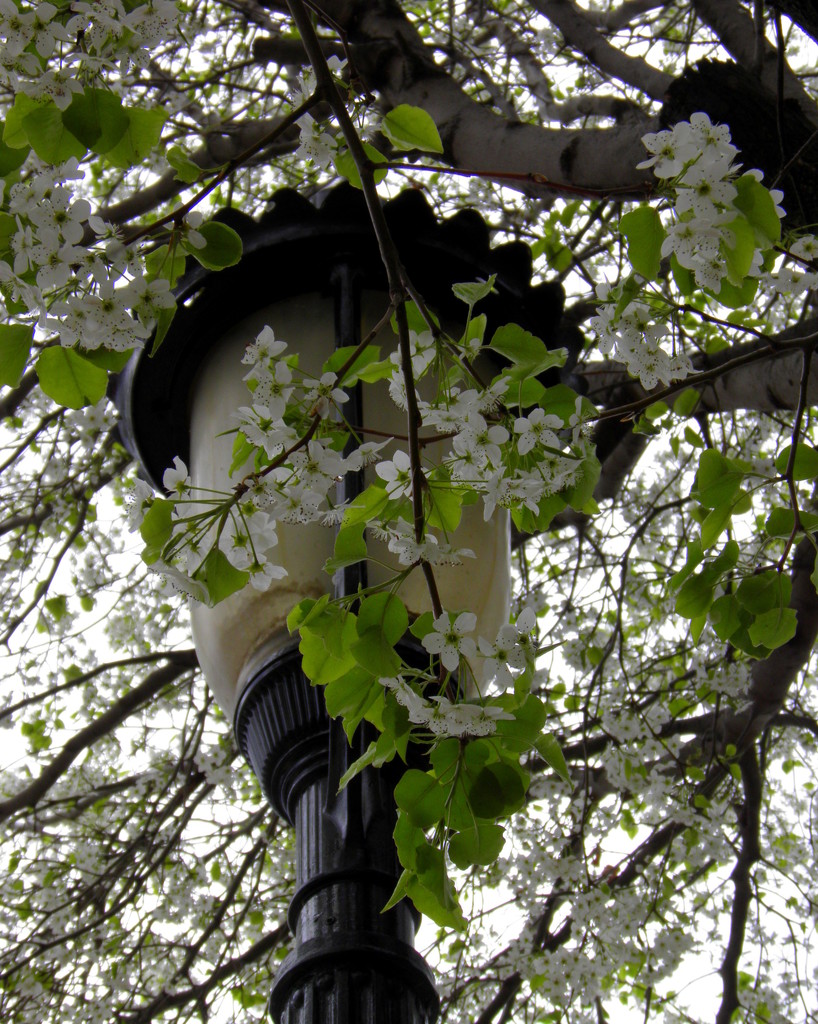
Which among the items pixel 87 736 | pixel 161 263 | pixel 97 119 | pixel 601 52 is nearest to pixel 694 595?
pixel 161 263

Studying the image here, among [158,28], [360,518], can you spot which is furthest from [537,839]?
[158,28]

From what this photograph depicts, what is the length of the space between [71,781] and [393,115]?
3.76 meters

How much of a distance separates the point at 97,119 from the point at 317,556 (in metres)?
0.47

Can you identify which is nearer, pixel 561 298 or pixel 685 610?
pixel 685 610

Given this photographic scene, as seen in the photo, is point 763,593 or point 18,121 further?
point 763,593

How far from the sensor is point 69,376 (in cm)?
93

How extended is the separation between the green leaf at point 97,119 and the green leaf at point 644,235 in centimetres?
45

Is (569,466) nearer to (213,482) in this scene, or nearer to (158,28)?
(213,482)

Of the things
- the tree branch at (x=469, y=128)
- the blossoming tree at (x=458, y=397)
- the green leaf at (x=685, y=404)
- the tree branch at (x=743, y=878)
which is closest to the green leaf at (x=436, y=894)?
the blossoming tree at (x=458, y=397)

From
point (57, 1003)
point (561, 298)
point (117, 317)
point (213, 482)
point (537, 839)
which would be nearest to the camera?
point (117, 317)

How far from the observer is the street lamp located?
873 millimetres

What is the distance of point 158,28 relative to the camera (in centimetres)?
92

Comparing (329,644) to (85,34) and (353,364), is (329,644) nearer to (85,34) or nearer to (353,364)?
(353,364)

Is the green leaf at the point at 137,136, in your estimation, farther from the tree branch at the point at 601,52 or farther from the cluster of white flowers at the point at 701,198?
the tree branch at the point at 601,52
